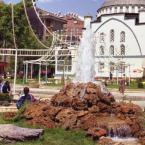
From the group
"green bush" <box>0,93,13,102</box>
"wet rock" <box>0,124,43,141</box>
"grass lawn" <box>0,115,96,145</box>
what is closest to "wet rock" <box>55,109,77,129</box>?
"grass lawn" <box>0,115,96,145</box>

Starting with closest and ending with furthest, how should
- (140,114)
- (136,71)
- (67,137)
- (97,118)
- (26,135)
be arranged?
(26,135), (67,137), (97,118), (140,114), (136,71)

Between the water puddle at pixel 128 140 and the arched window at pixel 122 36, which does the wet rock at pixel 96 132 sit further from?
the arched window at pixel 122 36

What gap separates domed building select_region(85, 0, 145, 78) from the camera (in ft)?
249

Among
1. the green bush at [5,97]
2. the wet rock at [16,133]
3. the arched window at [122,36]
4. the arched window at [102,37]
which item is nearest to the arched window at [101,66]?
the arched window at [122,36]

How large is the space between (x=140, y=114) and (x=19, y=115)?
3.10 metres

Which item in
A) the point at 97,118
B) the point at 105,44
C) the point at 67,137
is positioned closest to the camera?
the point at 67,137

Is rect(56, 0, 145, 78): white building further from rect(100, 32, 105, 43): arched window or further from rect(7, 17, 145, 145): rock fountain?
rect(7, 17, 145, 145): rock fountain

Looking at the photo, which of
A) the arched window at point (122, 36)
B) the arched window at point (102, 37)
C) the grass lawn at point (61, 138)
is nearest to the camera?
the grass lawn at point (61, 138)

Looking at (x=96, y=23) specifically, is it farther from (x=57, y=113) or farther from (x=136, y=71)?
(x=57, y=113)

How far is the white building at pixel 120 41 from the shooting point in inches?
2987

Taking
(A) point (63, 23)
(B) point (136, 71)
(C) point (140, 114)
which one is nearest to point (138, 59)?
(B) point (136, 71)

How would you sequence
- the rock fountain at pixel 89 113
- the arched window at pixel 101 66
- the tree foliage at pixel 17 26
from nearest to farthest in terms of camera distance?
the rock fountain at pixel 89 113 < the tree foliage at pixel 17 26 < the arched window at pixel 101 66

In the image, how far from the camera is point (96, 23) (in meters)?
83.9

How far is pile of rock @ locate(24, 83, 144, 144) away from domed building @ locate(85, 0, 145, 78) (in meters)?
58.8
